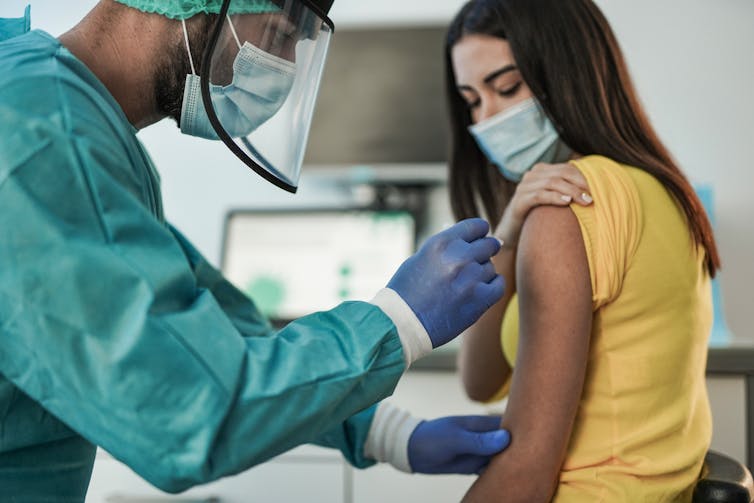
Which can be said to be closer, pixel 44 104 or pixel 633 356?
pixel 44 104

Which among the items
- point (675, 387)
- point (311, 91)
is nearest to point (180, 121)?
point (311, 91)

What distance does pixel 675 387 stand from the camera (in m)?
1.15

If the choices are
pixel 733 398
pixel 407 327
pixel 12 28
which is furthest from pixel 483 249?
pixel 733 398

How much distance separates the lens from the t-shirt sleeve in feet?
3.59

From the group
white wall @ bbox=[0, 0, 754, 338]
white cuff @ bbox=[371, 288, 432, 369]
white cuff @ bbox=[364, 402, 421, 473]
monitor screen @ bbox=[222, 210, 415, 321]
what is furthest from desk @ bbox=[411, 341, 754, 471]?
white cuff @ bbox=[371, 288, 432, 369]

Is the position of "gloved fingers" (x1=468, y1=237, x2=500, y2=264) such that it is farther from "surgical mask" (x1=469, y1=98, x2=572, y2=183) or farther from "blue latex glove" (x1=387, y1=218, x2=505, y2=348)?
"surgical mask" (x1=469, y1=98, x2=572, y2=183)

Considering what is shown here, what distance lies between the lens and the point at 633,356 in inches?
44.1

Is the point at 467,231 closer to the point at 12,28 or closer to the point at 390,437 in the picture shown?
the point at 390,437

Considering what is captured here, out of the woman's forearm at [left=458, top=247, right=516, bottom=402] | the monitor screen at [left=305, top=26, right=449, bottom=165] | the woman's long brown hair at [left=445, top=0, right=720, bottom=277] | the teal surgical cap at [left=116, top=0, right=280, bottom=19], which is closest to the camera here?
the teal surgical cap at [left=116, top=0, right=280, bottom=19]

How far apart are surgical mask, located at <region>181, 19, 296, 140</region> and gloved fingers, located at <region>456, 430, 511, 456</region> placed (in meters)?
0.57

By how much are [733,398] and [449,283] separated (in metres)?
1.18

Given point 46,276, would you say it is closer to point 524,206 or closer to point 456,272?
point 456,272

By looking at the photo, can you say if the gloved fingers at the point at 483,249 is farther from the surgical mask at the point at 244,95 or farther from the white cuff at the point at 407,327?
the surgical mask at the point at 244,95

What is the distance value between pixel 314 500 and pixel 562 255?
1144 mm
